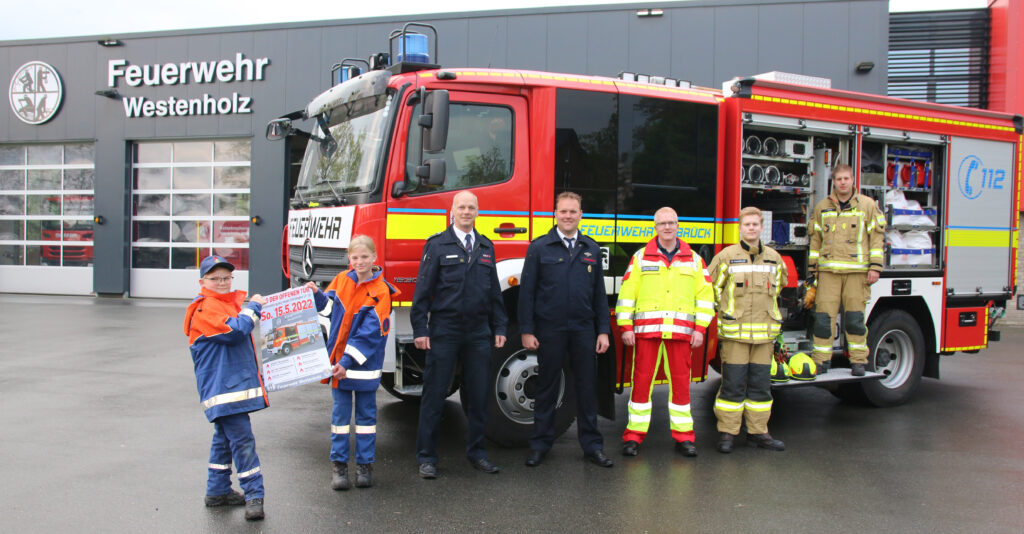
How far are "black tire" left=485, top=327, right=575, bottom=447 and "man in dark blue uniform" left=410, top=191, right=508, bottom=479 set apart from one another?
1.37 ft

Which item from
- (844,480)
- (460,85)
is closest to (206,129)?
(460,85)

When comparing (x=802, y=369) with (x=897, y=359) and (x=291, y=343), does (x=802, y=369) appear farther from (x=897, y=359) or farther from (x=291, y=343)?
(x=291, y=343)

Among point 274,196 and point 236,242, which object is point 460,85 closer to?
point 274,196

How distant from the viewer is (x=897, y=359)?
760 cm

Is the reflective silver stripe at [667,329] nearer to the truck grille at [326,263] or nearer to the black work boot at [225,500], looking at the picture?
the truck grille at [326,263]

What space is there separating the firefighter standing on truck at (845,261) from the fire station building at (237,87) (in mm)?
9438

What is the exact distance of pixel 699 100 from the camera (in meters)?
6.34

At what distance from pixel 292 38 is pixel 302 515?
49.5ft

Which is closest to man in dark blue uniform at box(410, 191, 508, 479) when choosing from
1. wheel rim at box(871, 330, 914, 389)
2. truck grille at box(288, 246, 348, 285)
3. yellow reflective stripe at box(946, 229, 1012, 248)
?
truck grille at box(288, 246, 348, 285)

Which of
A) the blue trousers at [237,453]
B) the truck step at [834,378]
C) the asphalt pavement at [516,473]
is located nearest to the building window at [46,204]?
the asphalt pavement at [516,473]

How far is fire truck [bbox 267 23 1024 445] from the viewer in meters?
5.55

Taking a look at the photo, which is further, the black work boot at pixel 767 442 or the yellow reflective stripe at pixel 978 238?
the yellow reflective stripe at pixel 978 238

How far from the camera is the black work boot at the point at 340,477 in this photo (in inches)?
189

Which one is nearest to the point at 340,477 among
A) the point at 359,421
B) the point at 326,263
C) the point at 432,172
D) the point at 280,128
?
the point at 359,421
